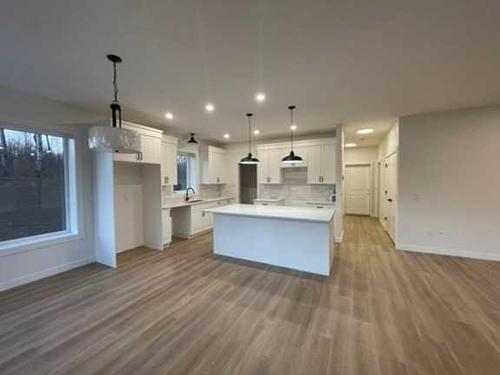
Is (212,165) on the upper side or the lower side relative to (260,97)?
lower

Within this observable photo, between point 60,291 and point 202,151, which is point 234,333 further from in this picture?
point 202,151

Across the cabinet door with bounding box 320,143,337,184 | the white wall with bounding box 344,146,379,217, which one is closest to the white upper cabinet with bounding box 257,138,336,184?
the cabinet door with bounding box 320,143,337,184

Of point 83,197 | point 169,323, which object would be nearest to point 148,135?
point 83,197

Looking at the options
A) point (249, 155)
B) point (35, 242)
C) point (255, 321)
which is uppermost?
point (249, 155)

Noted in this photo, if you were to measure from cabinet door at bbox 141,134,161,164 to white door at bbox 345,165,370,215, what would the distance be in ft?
23.8

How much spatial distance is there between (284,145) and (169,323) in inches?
200

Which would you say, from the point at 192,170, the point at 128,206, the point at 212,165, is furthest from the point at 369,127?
the point at 128,206

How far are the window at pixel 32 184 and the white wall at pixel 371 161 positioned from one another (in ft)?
28.8

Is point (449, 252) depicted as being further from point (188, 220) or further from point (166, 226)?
point (166, 226)

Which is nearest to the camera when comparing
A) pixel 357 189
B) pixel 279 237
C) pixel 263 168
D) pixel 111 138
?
pixel 111 138

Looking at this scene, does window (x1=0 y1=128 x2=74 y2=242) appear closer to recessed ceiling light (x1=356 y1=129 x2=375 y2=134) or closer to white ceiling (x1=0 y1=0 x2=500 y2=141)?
white ceiling (x1=0 y1=0 x2=500 y2=141)

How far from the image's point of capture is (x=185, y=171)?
6.70 meters

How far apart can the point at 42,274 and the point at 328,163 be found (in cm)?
600

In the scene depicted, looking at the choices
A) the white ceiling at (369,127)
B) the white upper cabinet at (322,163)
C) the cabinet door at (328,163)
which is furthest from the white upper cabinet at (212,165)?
the white ceiling at (369,127)
